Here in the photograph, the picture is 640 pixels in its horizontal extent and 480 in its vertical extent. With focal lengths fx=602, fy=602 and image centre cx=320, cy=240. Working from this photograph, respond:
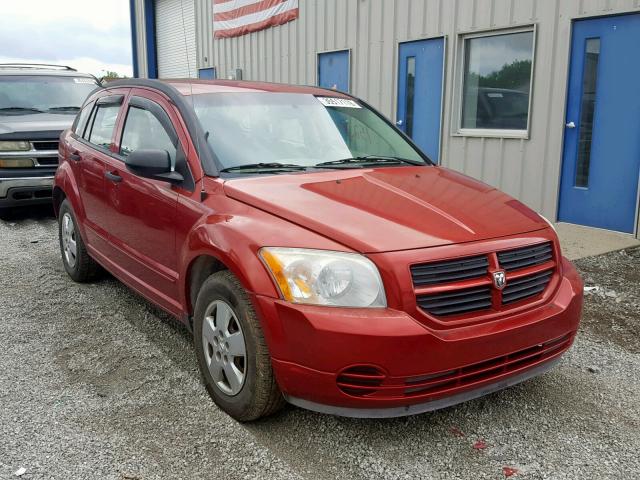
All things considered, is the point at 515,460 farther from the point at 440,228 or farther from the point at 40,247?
the point at 40,247

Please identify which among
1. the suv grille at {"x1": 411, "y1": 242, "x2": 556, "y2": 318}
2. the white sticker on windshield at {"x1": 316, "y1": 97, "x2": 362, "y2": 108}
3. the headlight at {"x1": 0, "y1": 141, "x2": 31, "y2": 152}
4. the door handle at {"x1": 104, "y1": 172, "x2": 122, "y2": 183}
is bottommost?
the suv grille at {"x1": 411, "y1": 242, "x2": 556, "y2": 318}

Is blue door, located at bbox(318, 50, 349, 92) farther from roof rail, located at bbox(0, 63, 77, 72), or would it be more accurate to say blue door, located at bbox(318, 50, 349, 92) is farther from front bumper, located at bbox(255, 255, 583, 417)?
front bumper, located at bbox(255, 255, 583, 417)

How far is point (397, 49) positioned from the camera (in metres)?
9.06

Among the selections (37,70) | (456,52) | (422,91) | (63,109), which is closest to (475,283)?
(456,52)

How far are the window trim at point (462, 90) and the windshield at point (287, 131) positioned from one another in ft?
12.4

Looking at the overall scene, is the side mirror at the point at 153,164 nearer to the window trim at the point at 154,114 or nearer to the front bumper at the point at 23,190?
the window trim at the point at 154,114

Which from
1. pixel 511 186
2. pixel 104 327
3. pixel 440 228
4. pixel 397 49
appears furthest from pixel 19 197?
pixel 440 228

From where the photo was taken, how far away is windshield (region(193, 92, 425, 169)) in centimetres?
349

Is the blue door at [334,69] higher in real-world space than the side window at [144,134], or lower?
higher

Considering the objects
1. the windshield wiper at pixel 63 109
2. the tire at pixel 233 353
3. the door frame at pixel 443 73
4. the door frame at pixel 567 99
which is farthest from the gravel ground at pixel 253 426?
the windshield wiper at pixel 63 109

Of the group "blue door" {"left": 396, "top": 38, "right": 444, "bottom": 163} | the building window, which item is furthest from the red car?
"blue door" {"left": 396, "top": 38, "right": 444, "bottom": 163}

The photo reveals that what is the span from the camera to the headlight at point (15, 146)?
7.76 meters

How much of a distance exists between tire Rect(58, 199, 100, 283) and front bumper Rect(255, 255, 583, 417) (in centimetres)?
304

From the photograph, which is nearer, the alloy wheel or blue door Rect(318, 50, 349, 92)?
the alloy wheel
